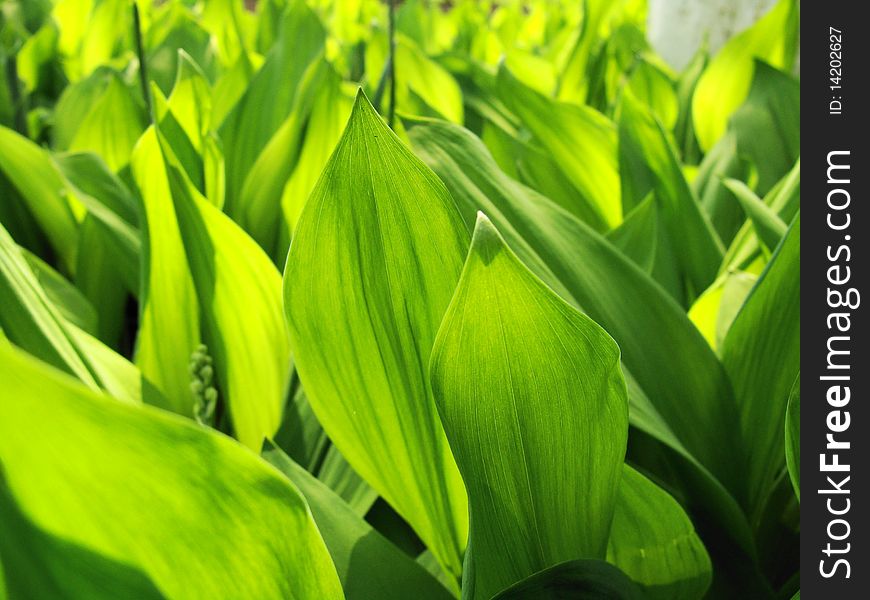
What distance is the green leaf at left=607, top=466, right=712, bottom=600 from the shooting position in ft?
1.60

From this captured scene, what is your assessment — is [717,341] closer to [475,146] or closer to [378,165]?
[475,146]

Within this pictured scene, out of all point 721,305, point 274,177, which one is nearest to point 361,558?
point 721,305

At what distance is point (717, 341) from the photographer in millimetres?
683

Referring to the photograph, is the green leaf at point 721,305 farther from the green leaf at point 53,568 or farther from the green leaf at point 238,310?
the green leaf at point 53,568

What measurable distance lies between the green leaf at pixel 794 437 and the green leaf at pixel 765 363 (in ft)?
0.41

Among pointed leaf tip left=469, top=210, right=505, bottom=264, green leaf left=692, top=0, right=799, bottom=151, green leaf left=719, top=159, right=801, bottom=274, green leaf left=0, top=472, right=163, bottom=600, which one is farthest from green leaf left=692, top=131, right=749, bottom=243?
green leaf left=0, top=472, right=163, bottom=600

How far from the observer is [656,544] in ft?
1.66

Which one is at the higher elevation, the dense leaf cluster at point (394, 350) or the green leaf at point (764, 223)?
the green leaf at point (764, 223)

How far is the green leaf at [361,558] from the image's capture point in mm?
501

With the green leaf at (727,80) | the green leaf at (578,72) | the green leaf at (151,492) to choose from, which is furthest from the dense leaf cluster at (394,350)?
the green leaf at (578,72)

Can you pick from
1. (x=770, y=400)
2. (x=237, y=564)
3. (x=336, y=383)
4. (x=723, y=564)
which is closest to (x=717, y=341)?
(x=770, y=400)
